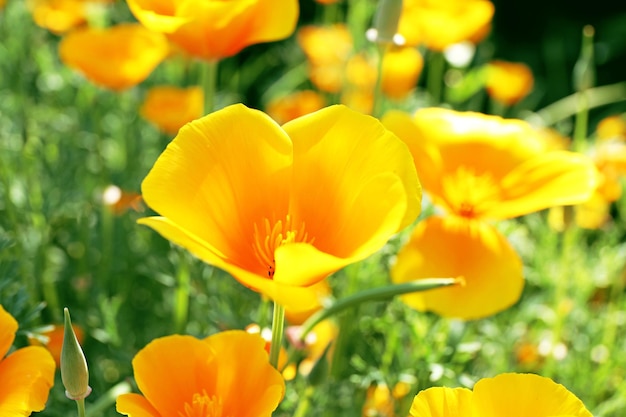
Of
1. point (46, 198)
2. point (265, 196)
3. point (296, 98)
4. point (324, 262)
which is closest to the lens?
point (324, 262)

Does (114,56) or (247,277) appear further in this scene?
(114,56)

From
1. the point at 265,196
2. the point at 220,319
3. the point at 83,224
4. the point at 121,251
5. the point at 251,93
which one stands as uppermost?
the point at 265,196

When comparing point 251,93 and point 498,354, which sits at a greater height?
point 498,354

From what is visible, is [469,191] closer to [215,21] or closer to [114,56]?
[215,21]

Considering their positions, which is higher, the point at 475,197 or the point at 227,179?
the point at 227,179

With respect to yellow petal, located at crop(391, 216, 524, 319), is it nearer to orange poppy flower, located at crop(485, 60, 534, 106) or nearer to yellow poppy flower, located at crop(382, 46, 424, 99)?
yellow poppy flower, located at crop(382, 46, 424, 99)

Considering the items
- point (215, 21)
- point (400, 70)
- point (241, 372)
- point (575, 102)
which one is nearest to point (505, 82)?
point (575, 102)

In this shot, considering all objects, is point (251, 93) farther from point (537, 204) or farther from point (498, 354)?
point (537, 204)

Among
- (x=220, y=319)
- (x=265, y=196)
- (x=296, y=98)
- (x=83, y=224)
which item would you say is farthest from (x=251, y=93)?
(x=265, y=196)
